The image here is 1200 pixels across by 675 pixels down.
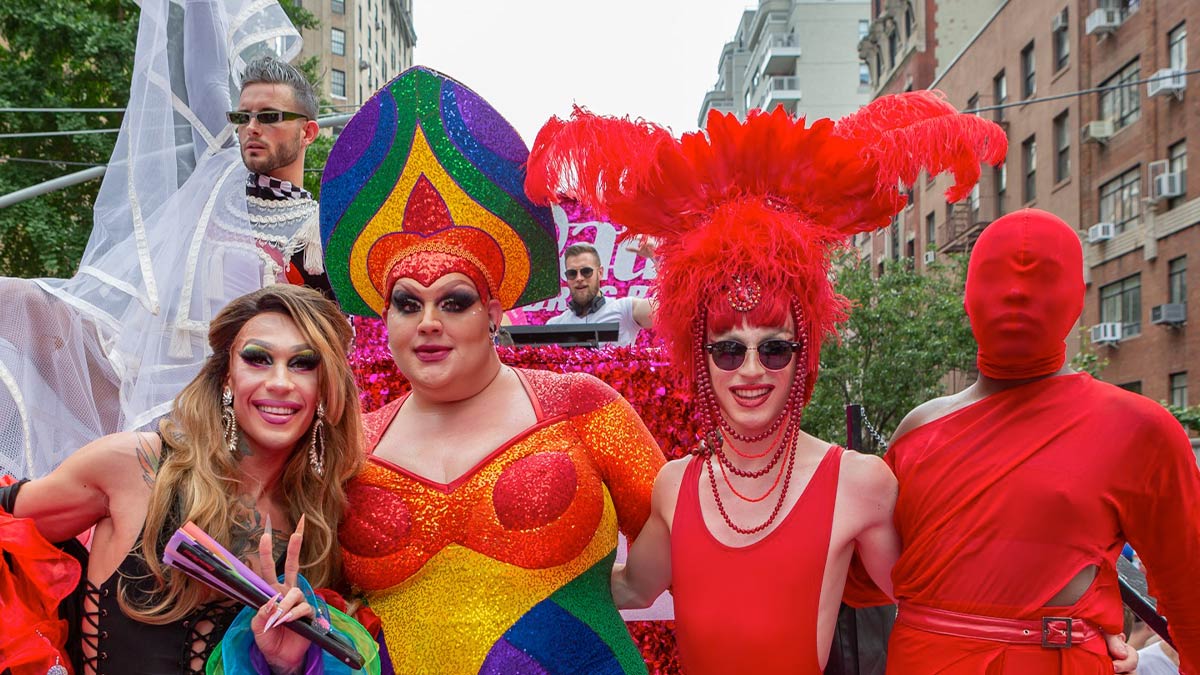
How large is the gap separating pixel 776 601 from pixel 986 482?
575 millimetres

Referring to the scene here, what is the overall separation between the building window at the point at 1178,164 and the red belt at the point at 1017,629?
19.0m

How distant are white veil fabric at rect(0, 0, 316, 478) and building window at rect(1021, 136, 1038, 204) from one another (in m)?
23.5

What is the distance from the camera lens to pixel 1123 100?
2112 centimetres

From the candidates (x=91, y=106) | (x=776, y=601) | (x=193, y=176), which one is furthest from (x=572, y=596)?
(x=91, y=106)

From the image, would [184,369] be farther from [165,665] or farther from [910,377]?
[910,377]

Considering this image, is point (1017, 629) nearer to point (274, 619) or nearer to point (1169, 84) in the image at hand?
point (274, 619)

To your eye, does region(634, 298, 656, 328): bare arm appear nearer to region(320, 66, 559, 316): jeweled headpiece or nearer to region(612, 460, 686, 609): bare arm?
region(320, 66, 559, 316): jeweled headpiece

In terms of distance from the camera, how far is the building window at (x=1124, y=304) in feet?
68.2

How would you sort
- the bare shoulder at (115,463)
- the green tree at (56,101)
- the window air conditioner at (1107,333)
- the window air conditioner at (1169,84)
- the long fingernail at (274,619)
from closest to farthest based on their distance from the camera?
the long fingernail at (274,619) < the bare shoulder at (115,463) < the green tree at (56,101) < the window air conditioner at (1169,84) < the window air conditioner at (1107,333)

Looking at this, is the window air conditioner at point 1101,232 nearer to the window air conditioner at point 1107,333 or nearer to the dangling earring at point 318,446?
the window air conditioner at point 1107,333

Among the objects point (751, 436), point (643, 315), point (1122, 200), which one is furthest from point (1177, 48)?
point (751, 436)

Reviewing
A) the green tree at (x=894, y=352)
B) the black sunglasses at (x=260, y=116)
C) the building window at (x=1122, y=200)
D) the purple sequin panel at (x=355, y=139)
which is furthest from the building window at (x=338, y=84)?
the purple sequin panel at (x=355, y=139)

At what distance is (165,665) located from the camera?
2557mm

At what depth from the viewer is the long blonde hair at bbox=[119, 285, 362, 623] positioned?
2580mm
